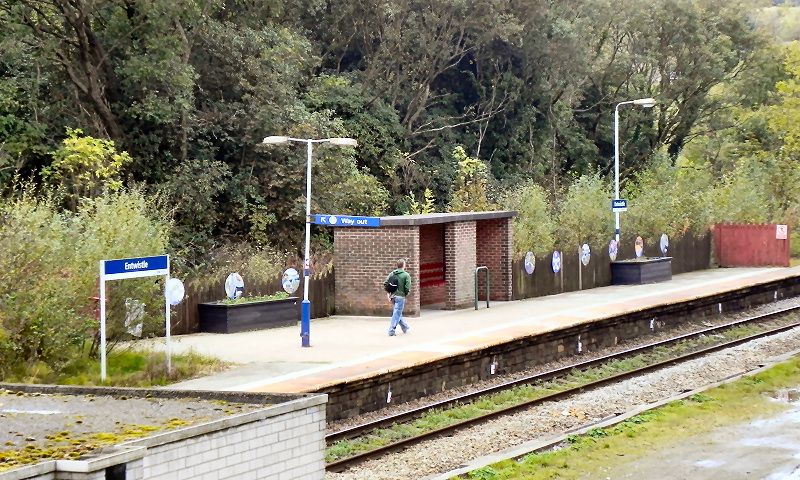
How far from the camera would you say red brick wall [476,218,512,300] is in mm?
32594

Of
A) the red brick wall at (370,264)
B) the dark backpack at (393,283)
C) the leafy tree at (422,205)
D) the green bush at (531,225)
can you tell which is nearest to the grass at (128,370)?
the dark backpack at (393,283)

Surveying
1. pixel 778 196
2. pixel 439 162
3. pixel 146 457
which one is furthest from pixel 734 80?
pixel 146 457

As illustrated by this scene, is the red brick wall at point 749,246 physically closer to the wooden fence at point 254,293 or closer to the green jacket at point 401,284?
the wooden fence at point 254,293

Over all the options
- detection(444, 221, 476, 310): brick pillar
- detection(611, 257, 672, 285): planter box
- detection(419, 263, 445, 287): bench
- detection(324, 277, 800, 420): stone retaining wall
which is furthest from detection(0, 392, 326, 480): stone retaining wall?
detection(611, 257, 672, 285): planter box

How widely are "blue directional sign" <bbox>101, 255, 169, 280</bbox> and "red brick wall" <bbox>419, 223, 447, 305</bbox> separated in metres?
11.6

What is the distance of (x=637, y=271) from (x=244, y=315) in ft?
56.1

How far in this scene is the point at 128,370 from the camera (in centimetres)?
2002

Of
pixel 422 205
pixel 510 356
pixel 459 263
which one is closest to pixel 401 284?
pixel 510 356

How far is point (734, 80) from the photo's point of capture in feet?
224

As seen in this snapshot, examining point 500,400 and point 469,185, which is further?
point 469,185

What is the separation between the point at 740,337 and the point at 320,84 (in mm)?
21216

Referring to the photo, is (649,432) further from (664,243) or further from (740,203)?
(740,203)

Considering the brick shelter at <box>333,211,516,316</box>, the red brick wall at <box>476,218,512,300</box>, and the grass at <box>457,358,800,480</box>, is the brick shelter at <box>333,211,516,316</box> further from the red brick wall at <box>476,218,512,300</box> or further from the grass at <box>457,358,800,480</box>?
the grass at <box>457,358,800,480</box>

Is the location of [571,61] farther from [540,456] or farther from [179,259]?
[540,456]
